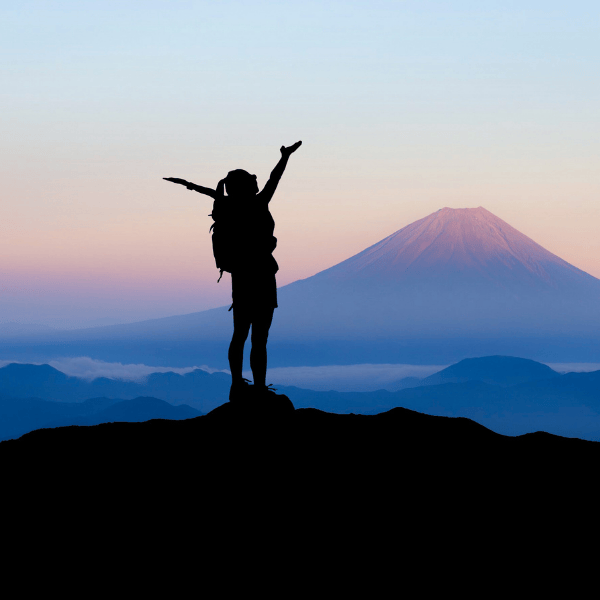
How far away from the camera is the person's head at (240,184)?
8.67 meters

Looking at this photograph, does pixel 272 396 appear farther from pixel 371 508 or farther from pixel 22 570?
pixel 22 570

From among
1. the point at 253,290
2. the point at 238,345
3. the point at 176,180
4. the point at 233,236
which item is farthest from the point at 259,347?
the point at 176,180

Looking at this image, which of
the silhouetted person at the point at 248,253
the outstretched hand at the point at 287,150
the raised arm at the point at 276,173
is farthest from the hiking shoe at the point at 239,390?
the outstretched hand at the point at 287,150

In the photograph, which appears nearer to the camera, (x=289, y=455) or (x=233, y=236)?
(x=289, y=455)

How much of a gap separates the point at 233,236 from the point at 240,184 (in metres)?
0.62

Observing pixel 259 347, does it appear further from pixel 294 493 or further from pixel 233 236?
pixel 294 493

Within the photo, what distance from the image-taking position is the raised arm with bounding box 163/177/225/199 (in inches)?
349

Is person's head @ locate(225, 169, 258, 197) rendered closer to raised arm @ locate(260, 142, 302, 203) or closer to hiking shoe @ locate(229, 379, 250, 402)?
raised arm @ locate(260, 142, 302, 203)

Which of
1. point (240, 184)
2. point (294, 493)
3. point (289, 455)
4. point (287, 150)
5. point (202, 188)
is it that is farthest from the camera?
point (202, 188)

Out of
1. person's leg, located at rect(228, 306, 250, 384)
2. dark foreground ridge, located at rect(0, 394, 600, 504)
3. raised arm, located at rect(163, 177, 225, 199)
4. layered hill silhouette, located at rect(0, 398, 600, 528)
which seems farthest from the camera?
raised arm, located at rect(163, 177, 225, 199)

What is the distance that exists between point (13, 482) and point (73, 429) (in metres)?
1.91

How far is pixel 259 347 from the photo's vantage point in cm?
884

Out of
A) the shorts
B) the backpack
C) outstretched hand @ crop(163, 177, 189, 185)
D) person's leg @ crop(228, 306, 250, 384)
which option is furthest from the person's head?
person's leg @ crop(228, 306, 250, 384)

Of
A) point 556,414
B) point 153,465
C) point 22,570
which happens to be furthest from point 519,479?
point 556,414
